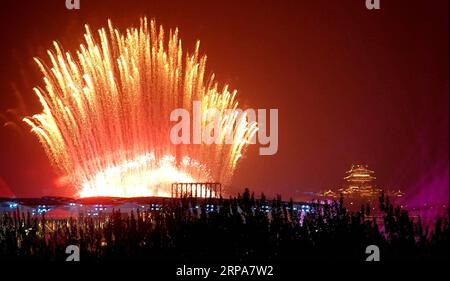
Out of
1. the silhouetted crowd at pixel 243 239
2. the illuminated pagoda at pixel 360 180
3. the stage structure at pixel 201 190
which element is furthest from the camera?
the illuminated pagoda at pixel 360 180

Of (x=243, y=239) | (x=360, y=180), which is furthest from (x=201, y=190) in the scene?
(x=360, y=180)

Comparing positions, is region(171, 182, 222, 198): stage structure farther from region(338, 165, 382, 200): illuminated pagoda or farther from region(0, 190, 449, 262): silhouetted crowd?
region(338, 165, 382, 200): illuminated pagoda

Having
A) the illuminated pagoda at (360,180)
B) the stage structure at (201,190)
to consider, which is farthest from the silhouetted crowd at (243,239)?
the illuminated pagoda at (360,180)

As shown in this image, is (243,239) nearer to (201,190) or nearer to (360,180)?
(201,190)

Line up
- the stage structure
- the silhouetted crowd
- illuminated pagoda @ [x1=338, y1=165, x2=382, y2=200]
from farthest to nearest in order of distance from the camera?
illuminated pagoda @ [x1=338, y1=165, x2=382, y2=200] < the stage structure < the silhouetted crowd

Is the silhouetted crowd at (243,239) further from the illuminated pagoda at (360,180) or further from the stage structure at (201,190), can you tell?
the illuminated pagoda at (360,180)

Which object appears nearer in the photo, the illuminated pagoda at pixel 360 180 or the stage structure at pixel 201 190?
the stage structure at pixel 201 190

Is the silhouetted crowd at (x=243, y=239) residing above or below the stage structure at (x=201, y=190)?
below

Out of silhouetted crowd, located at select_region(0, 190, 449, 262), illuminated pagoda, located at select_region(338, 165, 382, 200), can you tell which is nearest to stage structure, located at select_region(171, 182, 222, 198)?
silhouetted crowd, located at select_region(0, 190, 449, 262)
